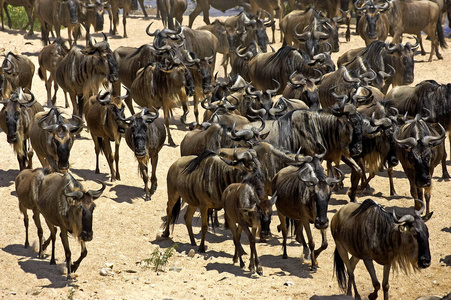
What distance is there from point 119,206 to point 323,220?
4.51 metres

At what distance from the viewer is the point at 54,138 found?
43.2 feet

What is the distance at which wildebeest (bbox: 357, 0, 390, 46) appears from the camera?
2241 cm

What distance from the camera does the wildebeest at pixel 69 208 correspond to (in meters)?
10.0

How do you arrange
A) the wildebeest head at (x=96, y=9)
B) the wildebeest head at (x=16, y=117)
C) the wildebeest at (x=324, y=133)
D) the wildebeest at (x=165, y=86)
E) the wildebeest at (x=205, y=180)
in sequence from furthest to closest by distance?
the wildebeest head at (x=96, y=9)
the wildebeest at (x=165, y=86)
the wildebeest head at (x=16, y=117)
the wildebeest at (x=324, y=133)
the wildebeest at (x=205, y=180)

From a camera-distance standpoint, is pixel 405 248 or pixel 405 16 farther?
pixel 405 16

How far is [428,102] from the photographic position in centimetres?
1546

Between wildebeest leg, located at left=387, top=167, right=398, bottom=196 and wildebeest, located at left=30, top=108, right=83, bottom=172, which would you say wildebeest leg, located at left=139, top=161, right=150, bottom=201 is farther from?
wildebeest leg, located at left=387, top=167, right=398, bottom=196

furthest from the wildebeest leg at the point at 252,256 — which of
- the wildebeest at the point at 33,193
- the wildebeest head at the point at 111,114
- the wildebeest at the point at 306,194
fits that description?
the wildebeest head at the point at 111,114

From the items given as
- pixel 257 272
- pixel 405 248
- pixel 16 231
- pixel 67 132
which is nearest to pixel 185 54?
pixel 67 132

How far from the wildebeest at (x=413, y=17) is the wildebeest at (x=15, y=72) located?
36.4 feet

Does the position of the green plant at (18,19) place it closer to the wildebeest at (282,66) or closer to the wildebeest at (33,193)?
the wildebeest at (282,66)

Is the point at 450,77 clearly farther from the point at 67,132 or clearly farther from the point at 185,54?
the point at 67,132

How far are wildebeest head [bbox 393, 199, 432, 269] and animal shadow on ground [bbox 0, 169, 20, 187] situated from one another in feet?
26.0

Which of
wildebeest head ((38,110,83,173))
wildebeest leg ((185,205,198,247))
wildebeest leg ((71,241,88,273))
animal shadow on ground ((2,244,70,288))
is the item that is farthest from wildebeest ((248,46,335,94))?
wildebeest leg ((71,241,88,273))
